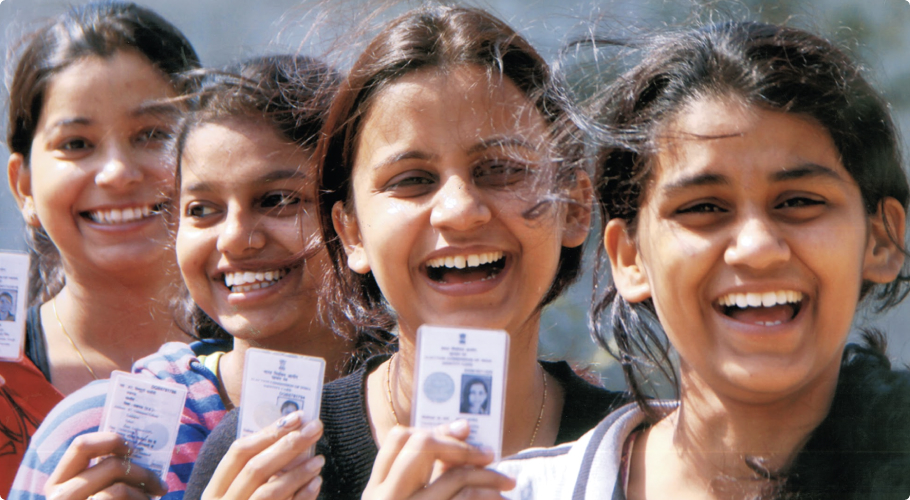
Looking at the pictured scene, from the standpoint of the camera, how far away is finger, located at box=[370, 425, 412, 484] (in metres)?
1.48

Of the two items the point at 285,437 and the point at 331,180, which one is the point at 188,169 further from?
the point at 285,437

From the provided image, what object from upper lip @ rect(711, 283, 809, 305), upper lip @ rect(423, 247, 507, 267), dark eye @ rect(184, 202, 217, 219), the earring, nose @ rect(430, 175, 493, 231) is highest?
the earring

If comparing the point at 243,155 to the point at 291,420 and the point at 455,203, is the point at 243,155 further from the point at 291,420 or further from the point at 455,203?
the point at 291,420

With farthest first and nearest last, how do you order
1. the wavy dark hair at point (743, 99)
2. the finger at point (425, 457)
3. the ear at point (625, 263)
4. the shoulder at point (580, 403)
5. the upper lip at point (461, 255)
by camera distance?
the shoulder at point (580, 403), the upper lip at point (461, 255), the ear at point (625, 263), the wavy dark hair at point (743, 99), the finger at point (425, 457)

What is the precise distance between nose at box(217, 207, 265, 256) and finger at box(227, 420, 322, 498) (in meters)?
0.56

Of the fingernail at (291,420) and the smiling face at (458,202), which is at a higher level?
the smiling face at (458,202)

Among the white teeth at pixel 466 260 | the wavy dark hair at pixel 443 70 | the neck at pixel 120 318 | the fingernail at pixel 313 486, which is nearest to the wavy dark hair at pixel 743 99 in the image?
the wavy dark hair at pixel 443 70

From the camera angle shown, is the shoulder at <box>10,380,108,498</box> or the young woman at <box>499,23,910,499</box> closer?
the young woman at <box>499,23,910,499</box>

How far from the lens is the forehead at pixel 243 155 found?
6.79 feet

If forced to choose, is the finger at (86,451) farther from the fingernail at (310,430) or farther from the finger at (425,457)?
the finger at (425,457)

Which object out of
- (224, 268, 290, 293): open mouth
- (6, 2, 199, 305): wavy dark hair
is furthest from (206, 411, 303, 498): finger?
(6, 2, 199, 305): wavy dark hair

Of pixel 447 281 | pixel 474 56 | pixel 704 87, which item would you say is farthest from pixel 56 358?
pixel 704 87

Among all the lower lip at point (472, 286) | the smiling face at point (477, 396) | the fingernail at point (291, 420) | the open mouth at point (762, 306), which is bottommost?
the fingernail at point (291, 420)

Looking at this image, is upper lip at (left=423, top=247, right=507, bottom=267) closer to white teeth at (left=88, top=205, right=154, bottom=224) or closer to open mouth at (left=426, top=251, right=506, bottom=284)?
open mouth at (left=426, top=251, right=506, bottom=284)
